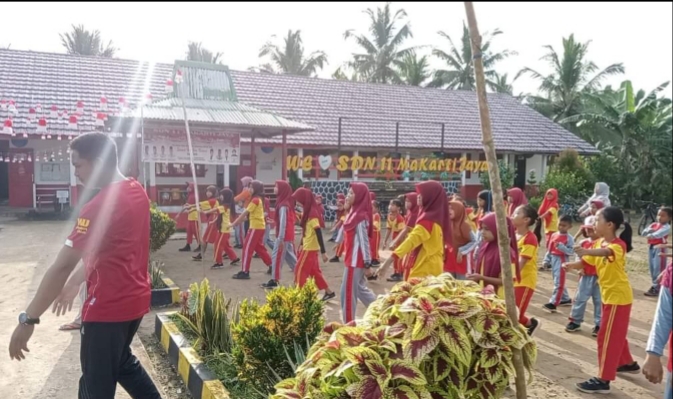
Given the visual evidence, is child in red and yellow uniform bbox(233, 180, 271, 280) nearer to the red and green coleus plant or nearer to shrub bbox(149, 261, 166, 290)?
shrub bbox(149, 261, 166, 290)

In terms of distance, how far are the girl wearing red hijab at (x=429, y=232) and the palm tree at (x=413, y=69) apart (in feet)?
93.3

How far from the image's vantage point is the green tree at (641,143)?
20562mm

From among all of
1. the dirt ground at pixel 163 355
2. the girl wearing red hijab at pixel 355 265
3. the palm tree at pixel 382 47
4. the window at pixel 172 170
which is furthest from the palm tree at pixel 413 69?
the girl wearing red hijab at pixel 355 265

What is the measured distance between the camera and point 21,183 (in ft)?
52.2

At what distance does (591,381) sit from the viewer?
4.17m

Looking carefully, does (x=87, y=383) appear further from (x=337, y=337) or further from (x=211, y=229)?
(x=211, y=229)

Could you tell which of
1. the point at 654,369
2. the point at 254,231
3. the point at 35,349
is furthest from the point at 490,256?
the point at 254,231

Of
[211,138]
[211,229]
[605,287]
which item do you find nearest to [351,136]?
[211,138]

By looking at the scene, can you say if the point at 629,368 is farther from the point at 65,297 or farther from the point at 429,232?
the point at 65,297

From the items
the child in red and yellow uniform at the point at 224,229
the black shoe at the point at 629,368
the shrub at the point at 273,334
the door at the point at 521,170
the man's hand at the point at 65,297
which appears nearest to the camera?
the man's hand at the point at 65,297

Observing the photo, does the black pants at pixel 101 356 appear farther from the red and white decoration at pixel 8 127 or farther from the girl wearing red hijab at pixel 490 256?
the red and white decoration at pixel 8 127

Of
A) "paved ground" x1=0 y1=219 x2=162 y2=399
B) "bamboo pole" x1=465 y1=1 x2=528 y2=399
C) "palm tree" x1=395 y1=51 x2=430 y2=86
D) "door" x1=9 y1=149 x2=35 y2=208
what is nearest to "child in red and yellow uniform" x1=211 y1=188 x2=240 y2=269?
"paved ground" x1=0 y1=219 x2=162 y2=399

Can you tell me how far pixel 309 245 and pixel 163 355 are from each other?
8.04 ft

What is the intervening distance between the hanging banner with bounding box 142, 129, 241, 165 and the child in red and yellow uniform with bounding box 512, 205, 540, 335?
25.8ft
